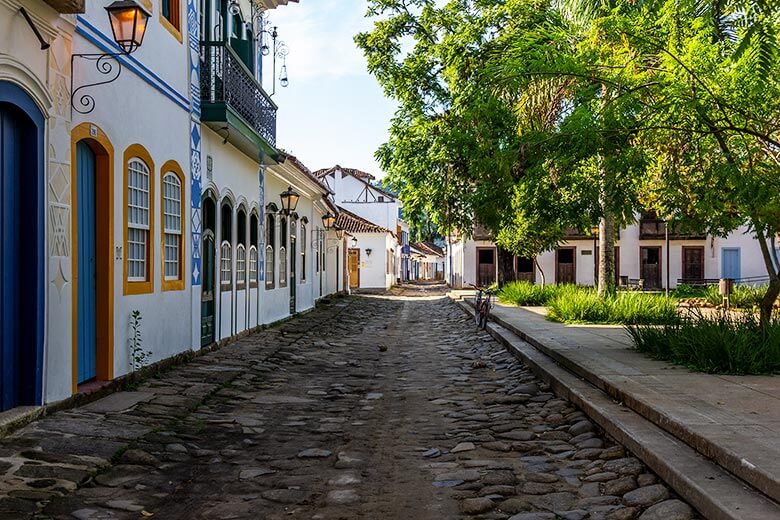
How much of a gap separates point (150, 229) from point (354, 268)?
3506cm

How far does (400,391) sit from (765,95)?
16.3ft

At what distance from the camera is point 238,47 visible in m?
13.3

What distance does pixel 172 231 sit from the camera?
9766mm

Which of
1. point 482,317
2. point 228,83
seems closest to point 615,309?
point 482,317

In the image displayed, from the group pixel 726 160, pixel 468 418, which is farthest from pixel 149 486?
pixel 726 160

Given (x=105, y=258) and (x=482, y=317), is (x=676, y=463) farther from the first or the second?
(x=482, y=317)

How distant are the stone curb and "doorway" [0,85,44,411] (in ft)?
15.0

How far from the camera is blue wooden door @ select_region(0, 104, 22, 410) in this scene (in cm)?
580

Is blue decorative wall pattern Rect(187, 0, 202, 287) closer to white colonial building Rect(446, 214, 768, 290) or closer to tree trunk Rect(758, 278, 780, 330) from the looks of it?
tree trunk Rect(758, 278, 780, 330)

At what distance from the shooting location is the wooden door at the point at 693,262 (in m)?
39.6

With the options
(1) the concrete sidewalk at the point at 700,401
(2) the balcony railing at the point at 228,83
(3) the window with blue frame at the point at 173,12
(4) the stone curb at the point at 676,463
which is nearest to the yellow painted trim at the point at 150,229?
(3) the window with blue frame at the point at 173,12

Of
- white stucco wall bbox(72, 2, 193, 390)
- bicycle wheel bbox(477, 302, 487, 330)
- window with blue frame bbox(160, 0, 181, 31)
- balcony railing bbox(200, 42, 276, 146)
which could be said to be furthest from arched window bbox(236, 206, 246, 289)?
bicycle wheel bbox(477, 302, 487, 330)

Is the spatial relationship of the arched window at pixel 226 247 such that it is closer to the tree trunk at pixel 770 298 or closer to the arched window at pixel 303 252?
the tree trunk at pixel 770 298

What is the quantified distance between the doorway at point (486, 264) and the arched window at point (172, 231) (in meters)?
32.5
